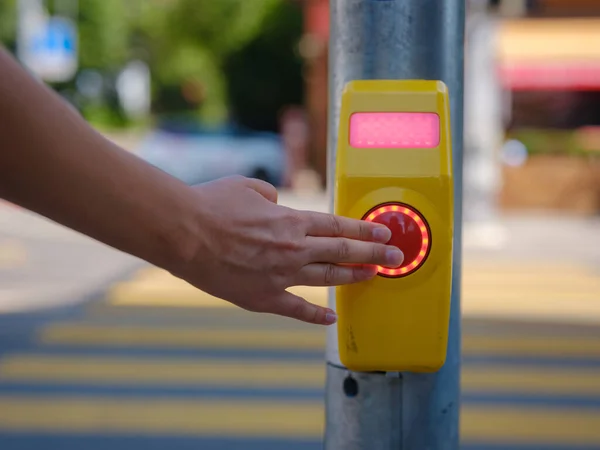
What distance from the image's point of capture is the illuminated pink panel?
1.59 meters

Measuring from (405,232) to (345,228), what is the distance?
0.13 meters

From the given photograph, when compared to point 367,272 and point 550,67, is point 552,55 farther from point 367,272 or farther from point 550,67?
point 367,272

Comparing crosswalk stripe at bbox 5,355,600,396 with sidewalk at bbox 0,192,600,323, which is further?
sidewalk at bbox 0,192,600,323

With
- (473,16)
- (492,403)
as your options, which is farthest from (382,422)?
(473,16)

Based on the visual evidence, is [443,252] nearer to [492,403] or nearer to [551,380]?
[492,403]

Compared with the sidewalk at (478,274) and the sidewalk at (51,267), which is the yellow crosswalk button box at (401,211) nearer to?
the sidewalk at (478,274)

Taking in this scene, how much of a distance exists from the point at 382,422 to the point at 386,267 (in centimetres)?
36

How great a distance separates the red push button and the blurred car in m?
17.8

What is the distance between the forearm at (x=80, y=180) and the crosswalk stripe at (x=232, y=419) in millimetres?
3625

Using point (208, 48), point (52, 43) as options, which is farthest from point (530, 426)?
point (208, 48)

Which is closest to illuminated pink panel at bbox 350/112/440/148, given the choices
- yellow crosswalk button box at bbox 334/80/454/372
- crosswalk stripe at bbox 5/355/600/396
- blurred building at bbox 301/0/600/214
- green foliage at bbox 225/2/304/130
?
yellow crosswalk button box at bbox 334/80/454/372

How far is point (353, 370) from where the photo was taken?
1.72 meters

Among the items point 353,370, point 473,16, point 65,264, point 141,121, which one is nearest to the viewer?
point 353,370

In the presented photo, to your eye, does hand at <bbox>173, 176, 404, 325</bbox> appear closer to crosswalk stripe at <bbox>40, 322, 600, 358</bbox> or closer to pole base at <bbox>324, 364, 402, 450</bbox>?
pole base at <bbox>324, 364, 402, 450</bbox>
